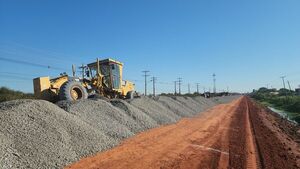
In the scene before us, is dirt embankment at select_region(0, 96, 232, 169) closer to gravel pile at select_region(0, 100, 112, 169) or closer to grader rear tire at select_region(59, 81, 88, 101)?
gravel pile at select_region(0, 100, 112, 169)

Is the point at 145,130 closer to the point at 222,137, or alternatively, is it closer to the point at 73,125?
the point at 222,137

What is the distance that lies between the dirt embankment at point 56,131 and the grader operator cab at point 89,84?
2348mm

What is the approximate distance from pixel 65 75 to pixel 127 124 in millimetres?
5459

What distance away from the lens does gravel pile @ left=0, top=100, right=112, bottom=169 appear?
8.07m

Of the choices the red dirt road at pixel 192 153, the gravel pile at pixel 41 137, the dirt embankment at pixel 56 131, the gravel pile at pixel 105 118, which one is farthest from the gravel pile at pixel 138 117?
the gravel pile at pixel 41 137

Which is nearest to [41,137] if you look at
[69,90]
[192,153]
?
[192,153]

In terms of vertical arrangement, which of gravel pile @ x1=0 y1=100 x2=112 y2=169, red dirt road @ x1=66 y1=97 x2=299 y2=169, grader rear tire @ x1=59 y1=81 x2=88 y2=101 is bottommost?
red dirt road @ x1=66 y1=97 x2=299 y2=169

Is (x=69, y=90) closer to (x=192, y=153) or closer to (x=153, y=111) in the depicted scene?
(x=153, y=111)

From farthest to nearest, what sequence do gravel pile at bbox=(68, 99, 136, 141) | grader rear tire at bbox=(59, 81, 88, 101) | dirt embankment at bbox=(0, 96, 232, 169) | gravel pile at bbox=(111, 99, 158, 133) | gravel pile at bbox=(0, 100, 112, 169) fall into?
Answer: grader rear tire at bbox=(59, 81, 88, 101) < gravel pile at bbox=(111, 99, 158, 133) < gravel pile at bbox=(68, 99, 136, 141) < dirt embankment at bbox=(0, 96, 232, 169) < gravel pile at bbox=(0, 100, 112, 169)

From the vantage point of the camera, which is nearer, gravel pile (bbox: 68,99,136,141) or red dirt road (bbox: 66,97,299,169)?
red dirt road (bbox: 66,97,299,169)

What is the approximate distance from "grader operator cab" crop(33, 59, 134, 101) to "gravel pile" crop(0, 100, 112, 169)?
4754 mm

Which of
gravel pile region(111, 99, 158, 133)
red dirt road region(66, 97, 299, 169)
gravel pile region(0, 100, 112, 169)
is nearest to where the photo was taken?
gravel pile region(0, 100, 112, 169)

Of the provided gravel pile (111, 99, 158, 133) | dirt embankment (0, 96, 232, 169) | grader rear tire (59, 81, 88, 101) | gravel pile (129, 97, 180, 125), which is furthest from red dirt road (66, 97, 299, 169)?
grader rear tire (59, 81, 88, 101)

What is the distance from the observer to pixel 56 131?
10.1 m
